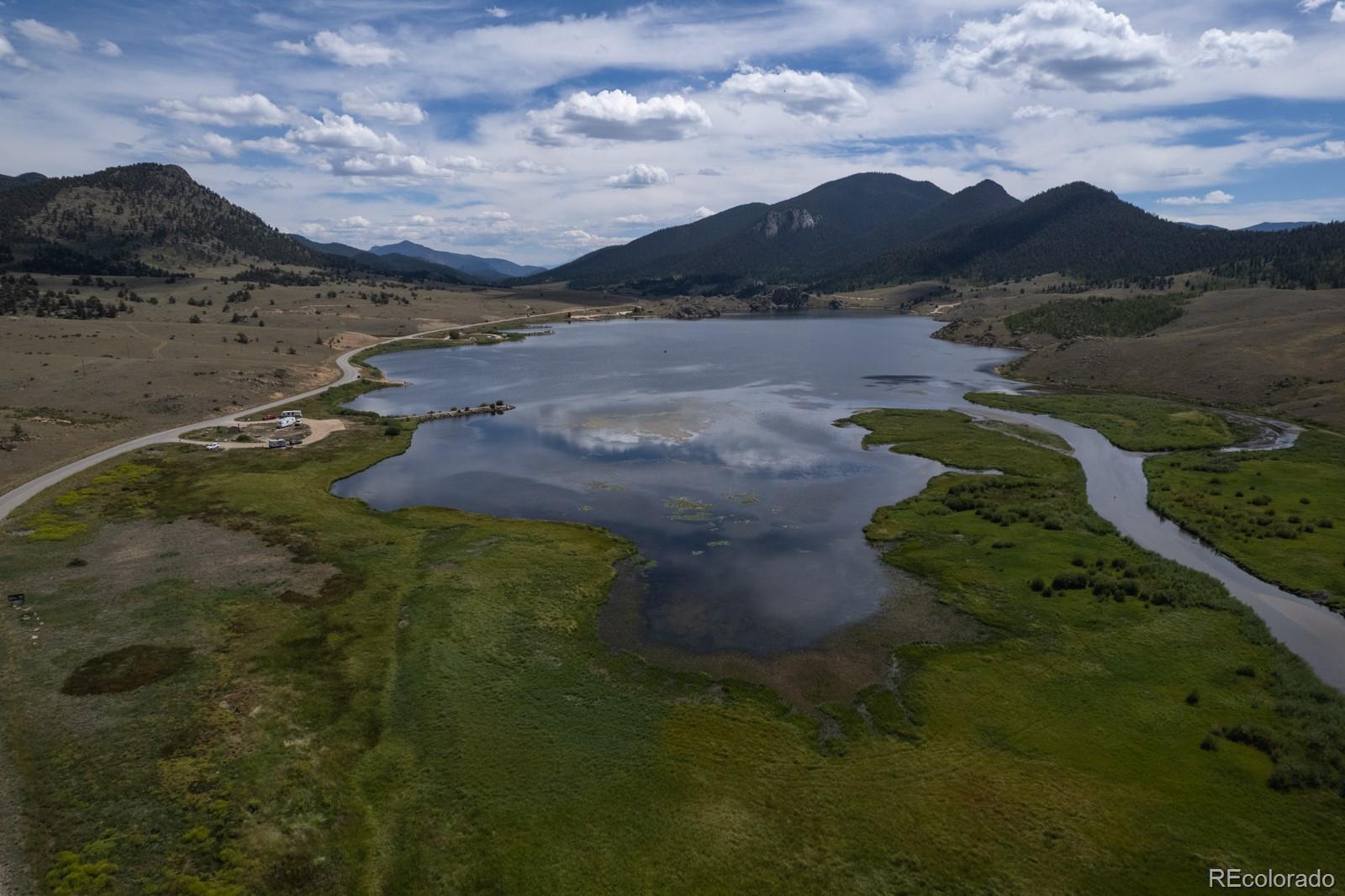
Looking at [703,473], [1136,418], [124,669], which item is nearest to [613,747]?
[124,669]

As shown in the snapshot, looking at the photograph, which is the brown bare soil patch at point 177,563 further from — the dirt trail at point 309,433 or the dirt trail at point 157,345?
the dirt trail at point 157,345

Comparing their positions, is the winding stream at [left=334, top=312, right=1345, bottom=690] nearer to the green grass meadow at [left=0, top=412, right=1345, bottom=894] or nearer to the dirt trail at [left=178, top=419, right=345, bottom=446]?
the green grass meadow at [left=0, top=412, right=1345, bottom=894]

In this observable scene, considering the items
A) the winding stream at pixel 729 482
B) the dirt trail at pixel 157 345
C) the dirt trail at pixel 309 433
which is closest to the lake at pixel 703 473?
the winding stream at pixel 729 482

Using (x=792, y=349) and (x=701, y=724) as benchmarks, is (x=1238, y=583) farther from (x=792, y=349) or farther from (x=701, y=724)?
(x=792, y=349)

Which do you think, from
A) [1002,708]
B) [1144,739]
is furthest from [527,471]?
[1144,739]

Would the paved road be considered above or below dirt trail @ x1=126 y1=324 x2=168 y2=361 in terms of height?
below

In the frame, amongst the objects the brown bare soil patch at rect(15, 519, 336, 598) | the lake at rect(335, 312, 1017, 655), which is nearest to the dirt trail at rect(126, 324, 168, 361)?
the lake at rect(335, 312, 1017, 655)
